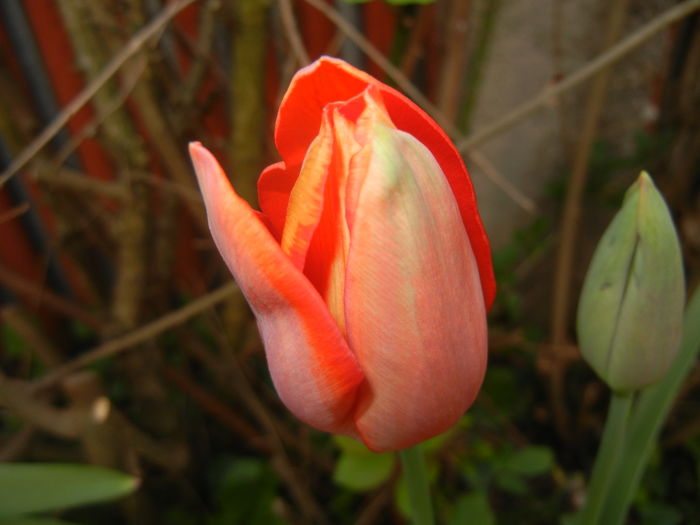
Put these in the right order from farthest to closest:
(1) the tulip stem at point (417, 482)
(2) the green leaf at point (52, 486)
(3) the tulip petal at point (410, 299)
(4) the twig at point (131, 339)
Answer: (4) the twig at point (131, 339), (2) the green leaf at point (52, 486), (1) the tulip stem at point (417, 482), (3) the tulip petal at point (410, 299)

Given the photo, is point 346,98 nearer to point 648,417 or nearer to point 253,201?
point 648,417

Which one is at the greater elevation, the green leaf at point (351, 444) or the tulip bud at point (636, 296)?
the tulip bud at point (636, 296)

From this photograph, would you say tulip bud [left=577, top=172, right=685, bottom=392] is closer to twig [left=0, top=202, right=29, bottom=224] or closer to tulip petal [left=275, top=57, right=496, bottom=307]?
tulip petal [left=275, top=57, right=496, bottom=307]

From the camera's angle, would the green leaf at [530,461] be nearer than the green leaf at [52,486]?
No

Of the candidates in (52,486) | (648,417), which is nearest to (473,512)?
(648,417)

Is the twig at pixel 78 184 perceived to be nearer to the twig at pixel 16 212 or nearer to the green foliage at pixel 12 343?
the twig at pixel 16 212

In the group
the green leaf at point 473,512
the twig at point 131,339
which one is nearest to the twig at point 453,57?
the twig at point 131,339
